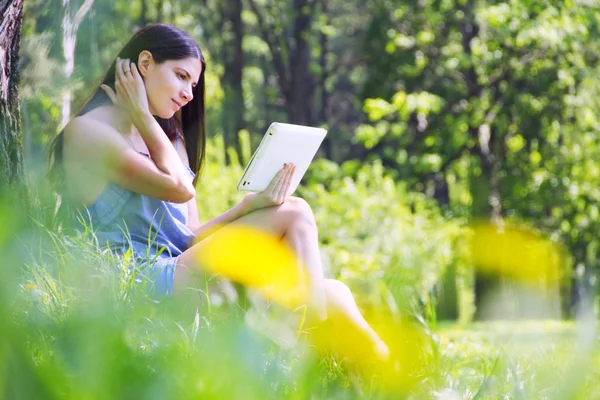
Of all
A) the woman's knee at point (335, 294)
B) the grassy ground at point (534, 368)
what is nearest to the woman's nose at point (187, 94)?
the woman's knee at point (335, 294)

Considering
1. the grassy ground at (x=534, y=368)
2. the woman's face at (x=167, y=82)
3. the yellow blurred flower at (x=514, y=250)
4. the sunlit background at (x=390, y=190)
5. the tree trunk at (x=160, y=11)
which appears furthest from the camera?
the tree trunk at (x=160, y=11)

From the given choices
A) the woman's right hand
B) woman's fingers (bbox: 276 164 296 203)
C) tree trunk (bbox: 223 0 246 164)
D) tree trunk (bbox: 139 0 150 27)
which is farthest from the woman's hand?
tree trunk (bbox: 139 0 150 27)

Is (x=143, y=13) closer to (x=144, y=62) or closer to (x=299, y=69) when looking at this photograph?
(x=299, y=69)

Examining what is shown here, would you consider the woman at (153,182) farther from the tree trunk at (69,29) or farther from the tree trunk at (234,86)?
the tree trunk at (234,86)

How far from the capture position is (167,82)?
3.54 metres

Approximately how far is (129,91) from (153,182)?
0.39 meters

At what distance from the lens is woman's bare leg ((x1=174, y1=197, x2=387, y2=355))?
3.05 meters

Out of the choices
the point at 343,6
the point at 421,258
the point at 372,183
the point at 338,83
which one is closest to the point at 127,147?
the point at 421,258

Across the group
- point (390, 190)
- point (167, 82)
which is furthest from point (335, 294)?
point (390, 190)

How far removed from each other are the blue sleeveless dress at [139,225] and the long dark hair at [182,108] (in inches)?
6.6

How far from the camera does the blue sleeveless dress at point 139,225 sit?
3186 millimetres

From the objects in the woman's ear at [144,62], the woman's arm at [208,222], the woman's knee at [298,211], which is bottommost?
the woman's arm at [208,222]

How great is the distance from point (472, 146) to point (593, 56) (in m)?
2.26

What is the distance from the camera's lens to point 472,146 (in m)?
14.7
